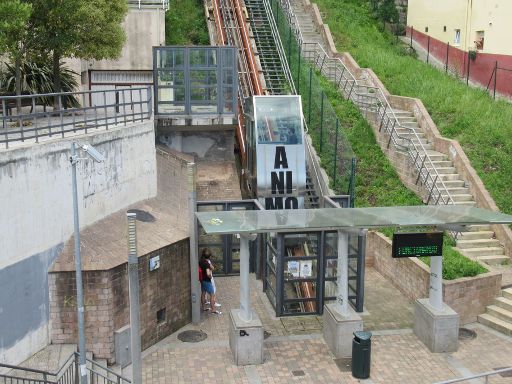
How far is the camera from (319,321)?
16016 mm

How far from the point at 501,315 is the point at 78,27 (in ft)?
45.4

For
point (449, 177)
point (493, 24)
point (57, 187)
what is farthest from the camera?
point (493, 24)

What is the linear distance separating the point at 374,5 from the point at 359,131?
16.2 meters

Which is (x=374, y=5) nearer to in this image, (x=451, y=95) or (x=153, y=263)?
(x=451, y=95)

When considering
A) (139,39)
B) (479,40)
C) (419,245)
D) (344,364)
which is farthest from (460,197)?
(139,39)

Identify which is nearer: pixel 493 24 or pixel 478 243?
pixel 478 243

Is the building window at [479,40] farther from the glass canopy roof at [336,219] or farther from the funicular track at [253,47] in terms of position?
the glass canopy roof at [336,219]

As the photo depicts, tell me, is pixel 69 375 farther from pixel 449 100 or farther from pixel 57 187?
pixel 449 100

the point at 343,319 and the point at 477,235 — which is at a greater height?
the point at 477,235

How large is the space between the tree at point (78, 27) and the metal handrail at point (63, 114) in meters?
1.35

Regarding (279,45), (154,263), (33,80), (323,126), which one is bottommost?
(154,263)

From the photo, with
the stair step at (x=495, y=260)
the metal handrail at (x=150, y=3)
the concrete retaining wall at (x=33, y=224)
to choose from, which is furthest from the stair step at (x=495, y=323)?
the metal handrail at (x=150, y=3)

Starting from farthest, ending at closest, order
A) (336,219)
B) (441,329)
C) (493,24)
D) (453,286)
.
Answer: (493,24)
(453,286)
(441,329)
(336,219)

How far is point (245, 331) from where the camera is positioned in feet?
44.7
